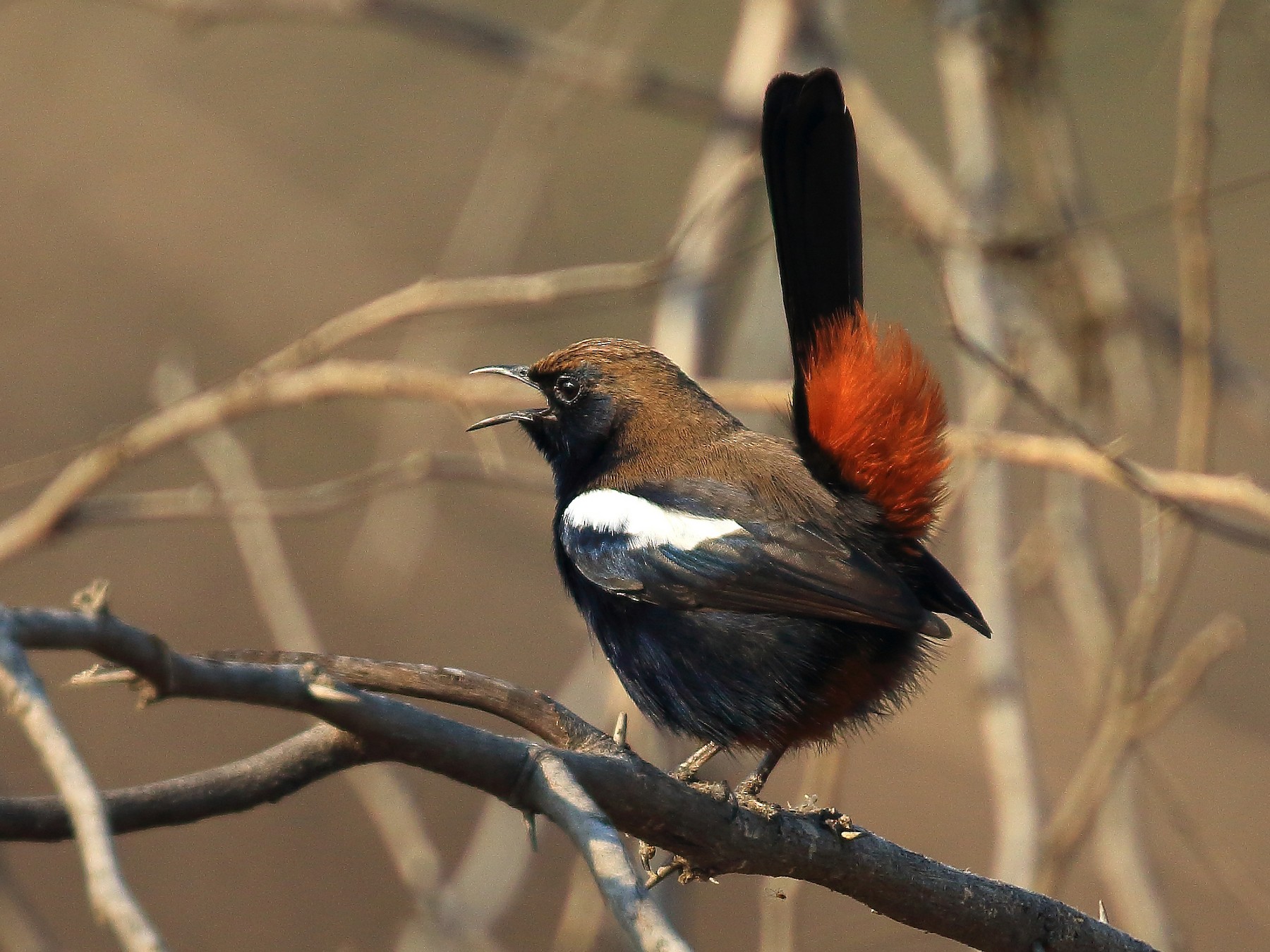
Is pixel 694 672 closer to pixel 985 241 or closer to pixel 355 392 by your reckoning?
pixel 355 392

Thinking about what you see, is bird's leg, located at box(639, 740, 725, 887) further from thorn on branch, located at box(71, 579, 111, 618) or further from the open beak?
thorn on branch, located at box(71, 579, 111, 618)

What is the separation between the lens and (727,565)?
9.78 feet

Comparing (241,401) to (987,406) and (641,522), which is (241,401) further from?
Answer: (987,406)

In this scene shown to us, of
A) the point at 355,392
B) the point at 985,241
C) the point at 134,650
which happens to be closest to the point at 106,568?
the point at 355,392

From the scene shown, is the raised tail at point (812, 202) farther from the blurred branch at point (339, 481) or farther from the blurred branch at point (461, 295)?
the blurred branch at point (461, 295)

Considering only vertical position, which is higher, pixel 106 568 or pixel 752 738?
pixel 106 568

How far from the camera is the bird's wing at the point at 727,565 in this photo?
2.73 metres

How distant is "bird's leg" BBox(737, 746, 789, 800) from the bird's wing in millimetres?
324

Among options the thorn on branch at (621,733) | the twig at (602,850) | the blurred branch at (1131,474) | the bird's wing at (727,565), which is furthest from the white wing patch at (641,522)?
the twig at (602,850)

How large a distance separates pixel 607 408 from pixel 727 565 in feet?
2.44

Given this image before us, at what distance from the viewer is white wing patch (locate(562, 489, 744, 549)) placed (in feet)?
10.0

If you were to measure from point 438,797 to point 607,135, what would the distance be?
530 cm

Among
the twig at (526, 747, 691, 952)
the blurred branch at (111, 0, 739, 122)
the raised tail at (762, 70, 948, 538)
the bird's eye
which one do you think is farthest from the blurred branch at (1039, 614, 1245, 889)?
the twig at (526, 747, 691, 952)

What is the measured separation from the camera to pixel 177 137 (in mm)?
7875
